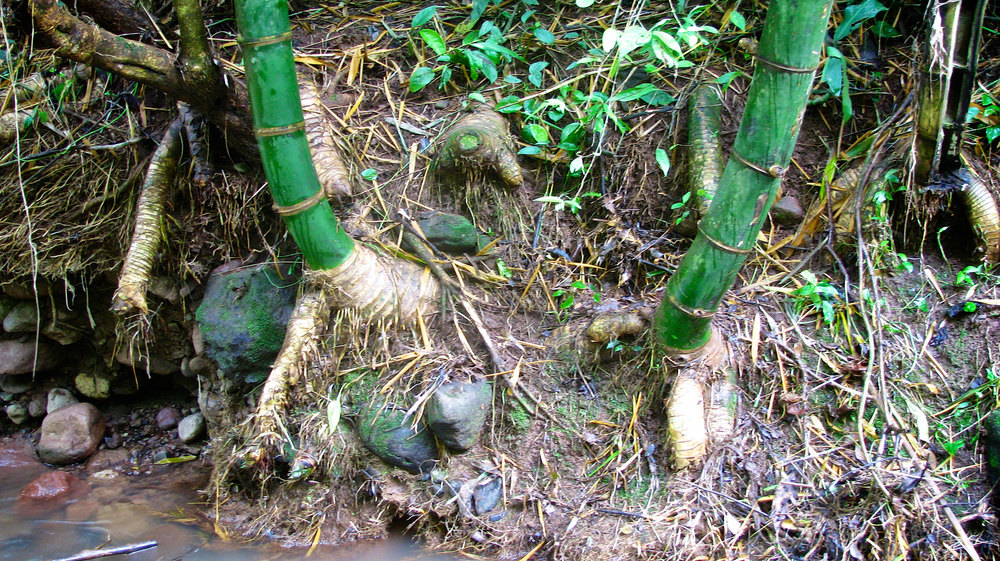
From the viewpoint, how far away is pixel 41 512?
255 centimetres

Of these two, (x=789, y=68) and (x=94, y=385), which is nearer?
(x=789, y=68)

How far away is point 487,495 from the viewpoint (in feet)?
7.45

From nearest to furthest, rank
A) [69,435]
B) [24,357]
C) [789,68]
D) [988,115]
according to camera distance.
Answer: [789,68] → [988,115] → [69,435] → [24,357]

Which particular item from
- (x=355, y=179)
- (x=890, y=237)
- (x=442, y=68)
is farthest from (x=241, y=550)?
(x=890, y=237)

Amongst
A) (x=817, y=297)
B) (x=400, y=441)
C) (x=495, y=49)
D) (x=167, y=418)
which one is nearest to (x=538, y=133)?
(x=495, y=49)

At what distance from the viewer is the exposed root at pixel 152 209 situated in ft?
8.25

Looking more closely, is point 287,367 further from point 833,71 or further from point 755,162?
point 833,71

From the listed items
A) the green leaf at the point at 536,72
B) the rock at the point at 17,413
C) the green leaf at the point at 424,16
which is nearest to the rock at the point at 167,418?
the rock at the point at 17,413

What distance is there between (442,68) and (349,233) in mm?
824

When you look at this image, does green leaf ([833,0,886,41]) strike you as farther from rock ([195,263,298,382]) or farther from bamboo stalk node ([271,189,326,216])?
rock ([195,263,298,382])

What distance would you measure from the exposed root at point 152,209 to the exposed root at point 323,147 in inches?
21.4

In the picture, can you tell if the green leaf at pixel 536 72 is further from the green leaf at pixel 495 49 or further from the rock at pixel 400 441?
the rock at pixel 400 441

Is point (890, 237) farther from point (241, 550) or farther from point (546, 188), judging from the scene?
point (241, 550)

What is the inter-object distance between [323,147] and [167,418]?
1.85m
